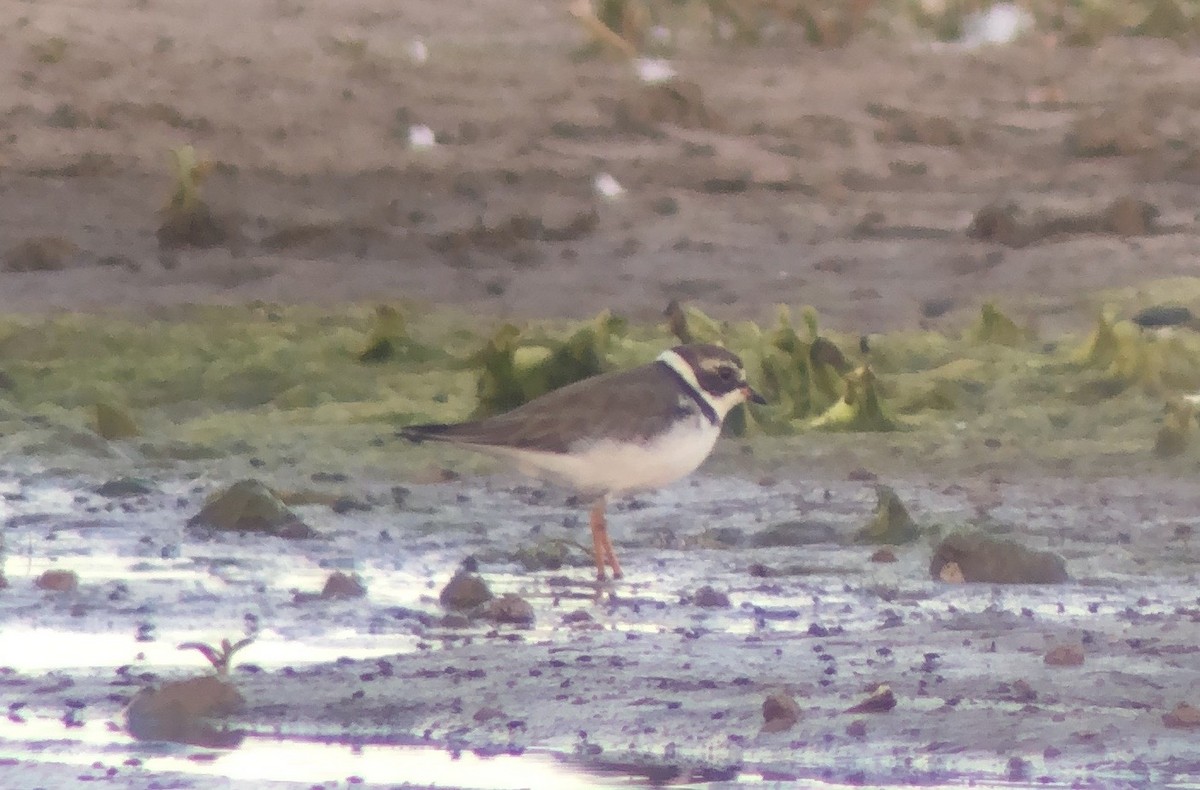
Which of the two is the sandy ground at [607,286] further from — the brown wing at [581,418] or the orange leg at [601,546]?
the brown wing at [581,418]

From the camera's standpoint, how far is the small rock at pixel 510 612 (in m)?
4.55

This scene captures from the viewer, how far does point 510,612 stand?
4551mm

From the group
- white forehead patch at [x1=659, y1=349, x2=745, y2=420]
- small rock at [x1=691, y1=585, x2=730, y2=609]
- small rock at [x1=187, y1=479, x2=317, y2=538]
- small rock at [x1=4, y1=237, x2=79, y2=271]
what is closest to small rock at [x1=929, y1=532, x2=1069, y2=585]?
small rock at [x1=691, y1=585, x2=730, y2=609]

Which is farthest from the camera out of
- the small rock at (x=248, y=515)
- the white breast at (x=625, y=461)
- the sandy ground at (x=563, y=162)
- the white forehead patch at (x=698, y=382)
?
the sandy ground at (x=563, y=162)

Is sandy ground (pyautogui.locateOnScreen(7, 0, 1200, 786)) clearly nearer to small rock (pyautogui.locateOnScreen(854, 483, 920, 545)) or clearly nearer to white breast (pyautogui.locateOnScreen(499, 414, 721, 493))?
small rock (pyautogui.locateOnScreen(854, 483, 920, 545))

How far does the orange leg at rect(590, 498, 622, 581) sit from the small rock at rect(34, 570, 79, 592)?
1184 mm

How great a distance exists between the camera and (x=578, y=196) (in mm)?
10172

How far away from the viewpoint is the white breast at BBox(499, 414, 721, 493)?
5.32m

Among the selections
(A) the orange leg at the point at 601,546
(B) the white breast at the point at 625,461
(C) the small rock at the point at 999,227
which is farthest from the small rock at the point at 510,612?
(C) the small rock at the point at 999,227

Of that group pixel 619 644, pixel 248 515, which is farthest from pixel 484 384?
pixel 619 644

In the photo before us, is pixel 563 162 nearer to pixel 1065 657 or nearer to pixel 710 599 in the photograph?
pixel 710 599

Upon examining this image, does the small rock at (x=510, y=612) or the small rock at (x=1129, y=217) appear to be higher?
the small rock at (x=1129, y=217)

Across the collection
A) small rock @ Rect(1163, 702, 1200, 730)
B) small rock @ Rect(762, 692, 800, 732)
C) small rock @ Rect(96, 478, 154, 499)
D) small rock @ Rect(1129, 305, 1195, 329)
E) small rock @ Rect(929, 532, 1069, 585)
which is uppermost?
small rock @ Rect(1129, 305, 1195, 329)

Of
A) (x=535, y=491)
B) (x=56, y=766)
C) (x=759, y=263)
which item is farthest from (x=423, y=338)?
(x=56, y=766)
